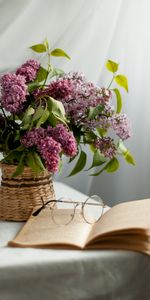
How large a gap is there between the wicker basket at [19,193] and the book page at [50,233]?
5 centimetres

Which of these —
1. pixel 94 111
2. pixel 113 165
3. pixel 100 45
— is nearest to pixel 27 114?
pixel 94 111

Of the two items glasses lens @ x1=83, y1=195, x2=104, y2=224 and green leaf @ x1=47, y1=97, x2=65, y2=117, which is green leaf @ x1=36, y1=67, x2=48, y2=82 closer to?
green leaf @ x1=47, y1=97, x2=65, y2=117

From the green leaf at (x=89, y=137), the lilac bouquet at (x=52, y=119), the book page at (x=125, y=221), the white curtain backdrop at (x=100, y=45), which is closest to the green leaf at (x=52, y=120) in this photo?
the lilac bouquet at (x=52, y=119)

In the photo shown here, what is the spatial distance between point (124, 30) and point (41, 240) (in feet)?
3.74

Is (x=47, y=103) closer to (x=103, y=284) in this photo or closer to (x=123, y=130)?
(x=123, y=130)

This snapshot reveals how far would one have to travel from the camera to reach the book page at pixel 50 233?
1004 millimetres

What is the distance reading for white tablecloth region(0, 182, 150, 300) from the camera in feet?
3.05

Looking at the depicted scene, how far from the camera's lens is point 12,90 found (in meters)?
1.12

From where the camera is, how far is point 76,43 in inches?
76.9

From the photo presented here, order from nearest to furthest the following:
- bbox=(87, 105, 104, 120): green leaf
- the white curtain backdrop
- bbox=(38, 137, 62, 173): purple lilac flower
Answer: bbox=(38, 137, 62, 173): purple lilac flower → bbox=(87, 105, 104, 120): green leaf → the white curtain backdrop

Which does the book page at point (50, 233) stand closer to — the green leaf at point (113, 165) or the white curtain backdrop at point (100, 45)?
the green leaf at point (113, 165)

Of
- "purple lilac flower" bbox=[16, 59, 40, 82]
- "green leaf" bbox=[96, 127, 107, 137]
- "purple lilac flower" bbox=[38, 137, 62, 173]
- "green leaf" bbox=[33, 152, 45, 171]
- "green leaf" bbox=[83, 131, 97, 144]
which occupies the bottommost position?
"green leaf" bbox=[33, 152, 45, 171]

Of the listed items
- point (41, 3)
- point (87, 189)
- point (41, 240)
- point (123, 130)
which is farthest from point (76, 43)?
point (41, 240)

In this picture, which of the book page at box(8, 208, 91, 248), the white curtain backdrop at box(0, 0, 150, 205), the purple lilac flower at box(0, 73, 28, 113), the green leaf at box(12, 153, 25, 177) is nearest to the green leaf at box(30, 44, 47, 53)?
the purple lilac flower at box(0, 73, 28, 113)
